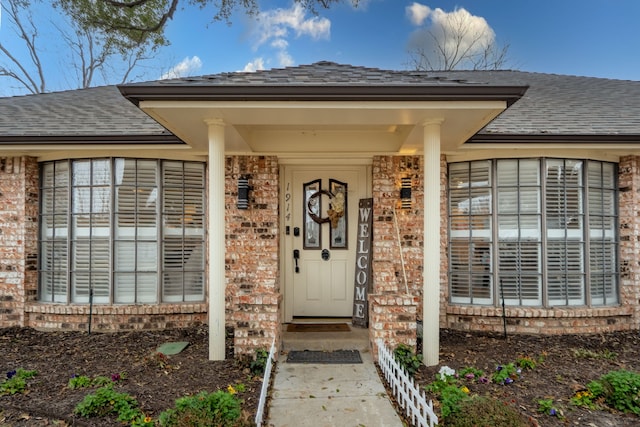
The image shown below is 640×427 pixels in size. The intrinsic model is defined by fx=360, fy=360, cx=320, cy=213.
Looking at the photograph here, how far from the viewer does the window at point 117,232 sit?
5203 mm

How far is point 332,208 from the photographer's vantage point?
5.34 meters

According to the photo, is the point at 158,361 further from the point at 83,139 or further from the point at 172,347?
the point at 83,139

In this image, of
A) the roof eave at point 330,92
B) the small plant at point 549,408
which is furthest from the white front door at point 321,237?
the small plant at point 549,408

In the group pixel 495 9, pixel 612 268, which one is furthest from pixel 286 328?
pixel 495 9

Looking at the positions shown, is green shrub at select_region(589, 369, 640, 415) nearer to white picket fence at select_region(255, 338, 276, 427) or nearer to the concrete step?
the concrete step

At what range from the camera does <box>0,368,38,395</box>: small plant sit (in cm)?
340

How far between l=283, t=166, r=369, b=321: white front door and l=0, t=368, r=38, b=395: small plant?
2.99m

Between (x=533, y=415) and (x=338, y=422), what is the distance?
1.63 meters

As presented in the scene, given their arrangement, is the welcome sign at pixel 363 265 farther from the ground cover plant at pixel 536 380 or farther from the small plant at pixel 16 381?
the small plant at pixel 16 381

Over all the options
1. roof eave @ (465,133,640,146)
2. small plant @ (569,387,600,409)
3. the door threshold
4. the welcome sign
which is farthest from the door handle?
A: small plant @ (569,387,600,409)

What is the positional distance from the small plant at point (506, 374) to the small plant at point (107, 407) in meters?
3.27

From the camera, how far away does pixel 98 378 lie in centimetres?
357

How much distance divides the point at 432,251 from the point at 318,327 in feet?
6.59

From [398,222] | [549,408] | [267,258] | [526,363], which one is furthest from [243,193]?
[549,408]
